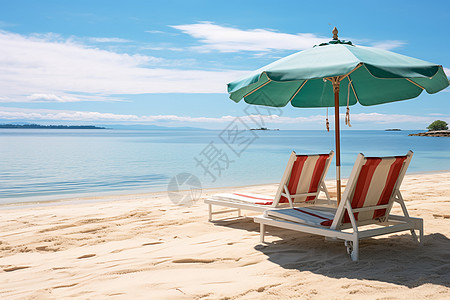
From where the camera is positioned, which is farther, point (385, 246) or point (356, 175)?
point (385, 246)

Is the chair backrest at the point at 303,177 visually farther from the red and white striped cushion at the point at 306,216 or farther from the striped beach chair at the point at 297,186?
the red and white striped cushion at the point at 306,216

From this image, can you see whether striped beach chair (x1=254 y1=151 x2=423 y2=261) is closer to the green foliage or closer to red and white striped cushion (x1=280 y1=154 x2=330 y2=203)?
red and white striped cushion (x1=280 y1=154 x2=330 y2=203)

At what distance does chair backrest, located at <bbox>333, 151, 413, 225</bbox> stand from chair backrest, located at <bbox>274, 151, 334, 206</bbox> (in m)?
0.99

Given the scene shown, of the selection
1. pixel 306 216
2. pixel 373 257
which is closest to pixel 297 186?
pixel 306 216

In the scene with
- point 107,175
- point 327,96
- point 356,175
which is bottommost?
point 107,175

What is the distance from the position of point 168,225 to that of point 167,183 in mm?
7872

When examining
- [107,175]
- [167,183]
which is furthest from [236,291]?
[107,175]

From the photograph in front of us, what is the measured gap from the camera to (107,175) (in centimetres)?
1542

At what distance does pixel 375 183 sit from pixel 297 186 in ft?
4.09

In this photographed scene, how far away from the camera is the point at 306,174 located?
4887mm

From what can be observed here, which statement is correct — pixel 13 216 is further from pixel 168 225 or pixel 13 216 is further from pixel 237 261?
pixel 237 261

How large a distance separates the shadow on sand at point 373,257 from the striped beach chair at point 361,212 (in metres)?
0.14

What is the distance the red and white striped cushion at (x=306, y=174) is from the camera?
4.74 m

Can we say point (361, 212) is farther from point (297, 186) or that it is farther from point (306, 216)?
point (297, 186)
